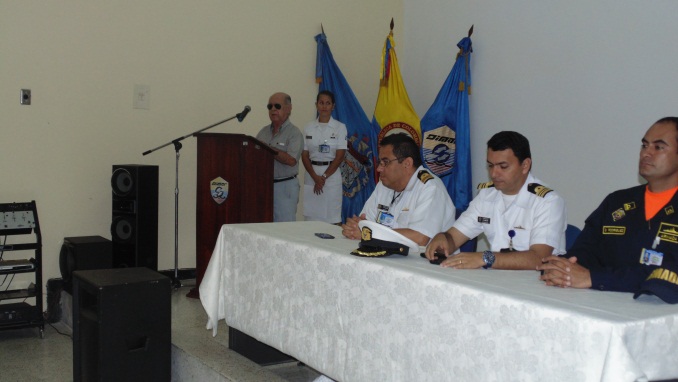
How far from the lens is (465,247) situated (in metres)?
5.46

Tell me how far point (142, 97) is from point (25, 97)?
2.78ft

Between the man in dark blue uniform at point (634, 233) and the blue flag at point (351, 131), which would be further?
the blue flag at point (351, 131)

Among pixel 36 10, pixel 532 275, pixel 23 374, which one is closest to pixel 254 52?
pixel 36 10

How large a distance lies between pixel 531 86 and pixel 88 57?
135 inches

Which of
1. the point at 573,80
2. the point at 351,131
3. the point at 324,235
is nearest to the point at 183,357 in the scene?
the point at 324,235

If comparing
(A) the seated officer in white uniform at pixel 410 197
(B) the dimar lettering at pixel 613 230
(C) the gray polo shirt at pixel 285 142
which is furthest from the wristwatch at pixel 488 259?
(C) the gray polo shirt at pixel 285 142

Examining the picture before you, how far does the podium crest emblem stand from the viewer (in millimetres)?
4402

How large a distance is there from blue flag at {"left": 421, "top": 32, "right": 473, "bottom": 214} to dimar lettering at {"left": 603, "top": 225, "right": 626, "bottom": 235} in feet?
10.4

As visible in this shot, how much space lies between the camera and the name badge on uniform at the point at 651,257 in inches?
85.2

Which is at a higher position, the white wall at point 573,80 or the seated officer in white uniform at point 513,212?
the white wall at point 573,80

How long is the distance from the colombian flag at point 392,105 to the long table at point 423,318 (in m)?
2.80

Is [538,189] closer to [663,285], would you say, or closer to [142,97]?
[663,285]

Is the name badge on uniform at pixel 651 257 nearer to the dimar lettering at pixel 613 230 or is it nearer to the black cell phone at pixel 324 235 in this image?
the dimar lettering at pixel 613 230

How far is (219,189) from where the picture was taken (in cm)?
441
